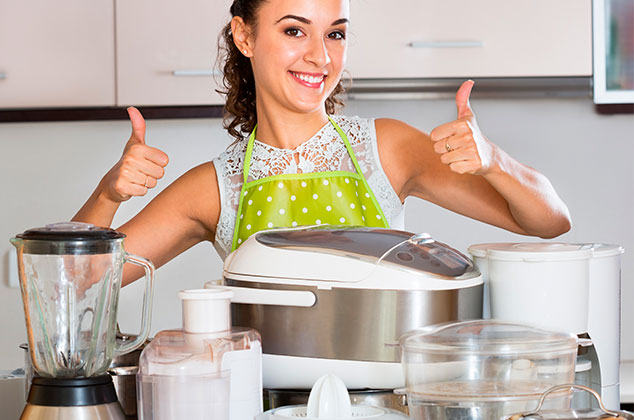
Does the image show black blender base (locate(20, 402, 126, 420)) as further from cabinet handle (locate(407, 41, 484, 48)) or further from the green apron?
cabinet handle (locate(407, 41, 484, 48))

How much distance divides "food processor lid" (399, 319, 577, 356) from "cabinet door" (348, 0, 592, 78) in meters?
1.37

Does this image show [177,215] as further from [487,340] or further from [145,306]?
[487,340]

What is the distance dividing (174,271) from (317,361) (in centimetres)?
154

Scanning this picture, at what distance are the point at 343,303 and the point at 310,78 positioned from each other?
0.63 meters

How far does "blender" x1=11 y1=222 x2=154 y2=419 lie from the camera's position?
699mm

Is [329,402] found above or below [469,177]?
below

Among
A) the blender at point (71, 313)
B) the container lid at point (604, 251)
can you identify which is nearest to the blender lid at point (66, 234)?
the blender at point (71, 313)

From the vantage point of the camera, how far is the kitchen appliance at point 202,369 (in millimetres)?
687

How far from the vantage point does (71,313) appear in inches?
28.5

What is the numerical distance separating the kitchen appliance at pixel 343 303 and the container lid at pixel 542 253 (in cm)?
4

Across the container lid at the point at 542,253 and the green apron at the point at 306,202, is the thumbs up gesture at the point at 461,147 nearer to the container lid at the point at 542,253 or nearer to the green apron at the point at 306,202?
the container lid at the point at 542,253

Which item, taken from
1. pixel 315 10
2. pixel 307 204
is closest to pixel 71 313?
pixel 307 204

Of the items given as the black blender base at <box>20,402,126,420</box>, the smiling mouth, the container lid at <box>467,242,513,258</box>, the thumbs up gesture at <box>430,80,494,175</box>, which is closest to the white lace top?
the smiling mouth

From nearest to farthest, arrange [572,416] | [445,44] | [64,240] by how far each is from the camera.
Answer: [572,416] < [64,240] < [445,44]
